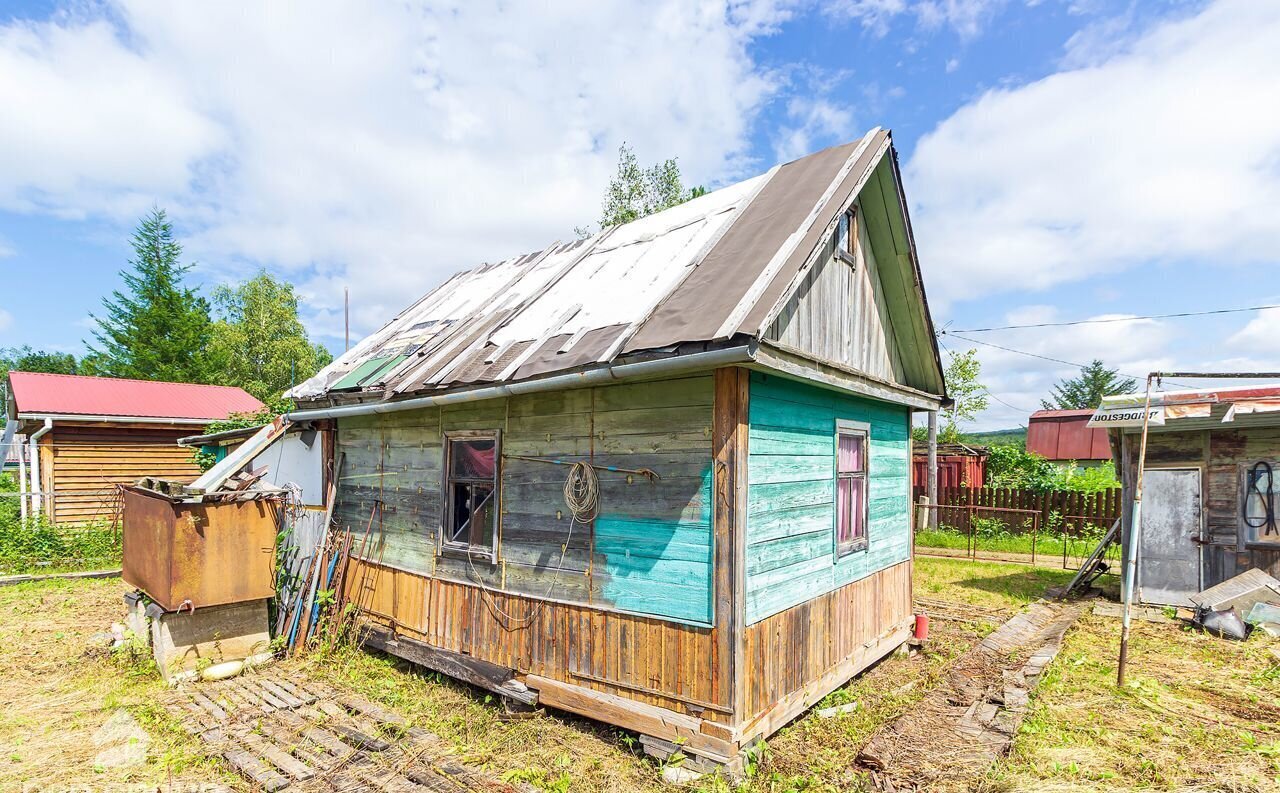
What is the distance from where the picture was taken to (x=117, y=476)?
54.4 feet

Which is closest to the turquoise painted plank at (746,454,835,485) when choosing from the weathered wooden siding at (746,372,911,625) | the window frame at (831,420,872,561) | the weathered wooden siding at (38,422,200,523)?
the weathered wooden siding at (746,372,911,625)

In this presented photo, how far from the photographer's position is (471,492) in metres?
6.99

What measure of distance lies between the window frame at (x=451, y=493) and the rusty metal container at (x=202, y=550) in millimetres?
2326

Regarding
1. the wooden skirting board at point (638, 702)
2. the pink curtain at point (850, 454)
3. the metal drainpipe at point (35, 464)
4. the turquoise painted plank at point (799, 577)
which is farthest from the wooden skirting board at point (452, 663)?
the metal drainpipe at point (35, 464)

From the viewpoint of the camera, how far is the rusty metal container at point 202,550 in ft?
23.1

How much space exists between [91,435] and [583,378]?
55.8 feet

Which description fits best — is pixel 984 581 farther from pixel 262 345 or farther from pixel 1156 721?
pixel 262 345

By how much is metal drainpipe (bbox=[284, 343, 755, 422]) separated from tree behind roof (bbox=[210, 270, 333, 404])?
30863mm

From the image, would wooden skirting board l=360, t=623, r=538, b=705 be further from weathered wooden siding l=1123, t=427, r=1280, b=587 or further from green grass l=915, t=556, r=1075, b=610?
weathered wooden siding l=1123, t=427, r=1280, b=587

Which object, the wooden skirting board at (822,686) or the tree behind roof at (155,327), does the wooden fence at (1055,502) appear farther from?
the tree behind roof at (155,327)

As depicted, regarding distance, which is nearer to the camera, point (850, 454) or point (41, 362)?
point (850, 454)

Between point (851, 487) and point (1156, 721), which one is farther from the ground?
point (851, 487)

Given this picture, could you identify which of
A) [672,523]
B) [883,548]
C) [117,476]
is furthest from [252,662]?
[117,476]

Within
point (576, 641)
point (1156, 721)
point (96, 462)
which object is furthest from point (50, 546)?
point (1156, 721)
